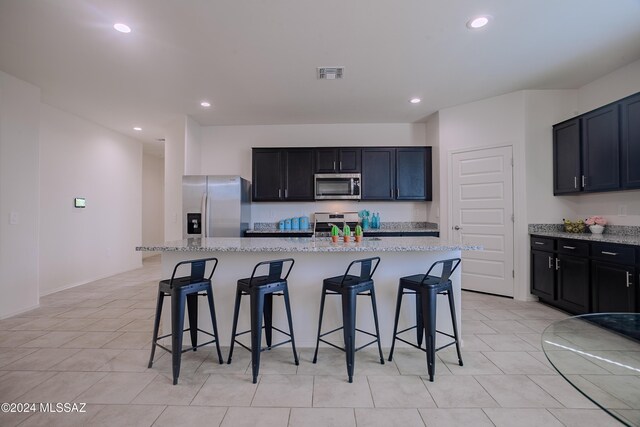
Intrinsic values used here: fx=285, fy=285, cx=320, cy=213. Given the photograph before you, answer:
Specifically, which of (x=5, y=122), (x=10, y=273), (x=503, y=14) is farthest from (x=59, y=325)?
(x=503, y=14)

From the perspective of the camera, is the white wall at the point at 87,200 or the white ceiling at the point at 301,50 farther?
the white wall at the point at 87,200

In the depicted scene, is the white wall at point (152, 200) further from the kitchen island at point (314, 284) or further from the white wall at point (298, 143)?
the kitchen island at point (314, 284)

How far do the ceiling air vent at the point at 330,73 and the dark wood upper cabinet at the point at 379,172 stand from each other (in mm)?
1582

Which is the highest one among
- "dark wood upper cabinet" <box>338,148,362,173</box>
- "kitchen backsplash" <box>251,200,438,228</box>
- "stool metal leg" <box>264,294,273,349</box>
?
"dark wood upper cabinet" <box>338,148,362,173</box>

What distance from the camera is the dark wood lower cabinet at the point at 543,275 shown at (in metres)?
3.42

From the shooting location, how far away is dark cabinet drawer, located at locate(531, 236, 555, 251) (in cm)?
344

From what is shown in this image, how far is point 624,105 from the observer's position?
2898 mm

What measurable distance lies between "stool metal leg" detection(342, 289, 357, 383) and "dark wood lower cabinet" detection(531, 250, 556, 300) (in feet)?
Result: 9.47

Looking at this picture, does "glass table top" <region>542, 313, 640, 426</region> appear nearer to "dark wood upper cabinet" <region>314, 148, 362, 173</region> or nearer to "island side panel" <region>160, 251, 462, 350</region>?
"island side panel" <region>160, 251, 462, 350</region>

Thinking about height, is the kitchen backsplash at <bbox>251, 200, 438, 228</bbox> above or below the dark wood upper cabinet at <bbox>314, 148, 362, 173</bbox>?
below

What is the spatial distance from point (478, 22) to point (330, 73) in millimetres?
1467

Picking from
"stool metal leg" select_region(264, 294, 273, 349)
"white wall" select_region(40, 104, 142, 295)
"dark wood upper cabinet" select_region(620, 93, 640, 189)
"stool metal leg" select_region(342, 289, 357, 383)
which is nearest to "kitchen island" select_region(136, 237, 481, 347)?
"stool metal leg" select_region(264, 294, 273, 349)

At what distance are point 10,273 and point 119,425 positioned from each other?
9.68 feet

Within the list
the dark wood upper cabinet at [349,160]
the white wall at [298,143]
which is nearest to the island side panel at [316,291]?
the dark wood upper cabinet at [349,160]
